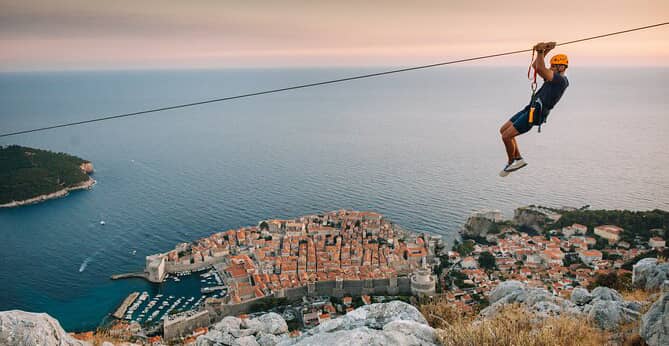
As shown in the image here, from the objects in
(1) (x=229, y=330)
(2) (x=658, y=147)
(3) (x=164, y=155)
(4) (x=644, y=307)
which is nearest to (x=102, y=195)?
(3) (x=164, y=155)

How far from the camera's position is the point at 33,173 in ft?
78.4

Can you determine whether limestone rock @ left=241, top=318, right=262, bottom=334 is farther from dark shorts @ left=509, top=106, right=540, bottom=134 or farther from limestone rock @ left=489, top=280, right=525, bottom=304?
dark shorts @ left=509, top=106, right=540, bottom=134

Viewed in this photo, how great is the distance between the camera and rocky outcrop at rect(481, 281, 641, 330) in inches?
125

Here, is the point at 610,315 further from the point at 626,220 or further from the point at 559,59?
the point at 626,220

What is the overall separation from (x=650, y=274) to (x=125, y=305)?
12.4m

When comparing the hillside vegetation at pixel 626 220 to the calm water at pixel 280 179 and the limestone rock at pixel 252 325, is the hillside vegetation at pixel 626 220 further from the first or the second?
the limestone rock at pixel 252 325

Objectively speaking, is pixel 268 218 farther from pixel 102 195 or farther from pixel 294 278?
pixel 102 195

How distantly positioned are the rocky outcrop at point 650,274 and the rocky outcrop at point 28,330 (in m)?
5.18

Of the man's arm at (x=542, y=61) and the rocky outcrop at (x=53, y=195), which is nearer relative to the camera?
the man's arm at (x=542, y=61)

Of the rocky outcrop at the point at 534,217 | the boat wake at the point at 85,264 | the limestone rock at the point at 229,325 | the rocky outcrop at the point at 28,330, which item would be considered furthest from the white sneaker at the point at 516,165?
the boat wake at the point at 85,264

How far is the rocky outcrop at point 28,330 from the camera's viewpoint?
2420 millimetres

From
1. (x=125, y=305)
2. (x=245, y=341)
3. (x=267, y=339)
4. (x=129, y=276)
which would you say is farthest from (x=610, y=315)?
(x=129, y=276)

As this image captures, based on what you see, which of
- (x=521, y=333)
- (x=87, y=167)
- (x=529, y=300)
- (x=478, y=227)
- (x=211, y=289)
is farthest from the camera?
(x=87, y=167)

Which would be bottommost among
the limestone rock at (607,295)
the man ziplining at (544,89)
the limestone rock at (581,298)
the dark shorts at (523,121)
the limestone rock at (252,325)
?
the limestone rock at (252,325)
